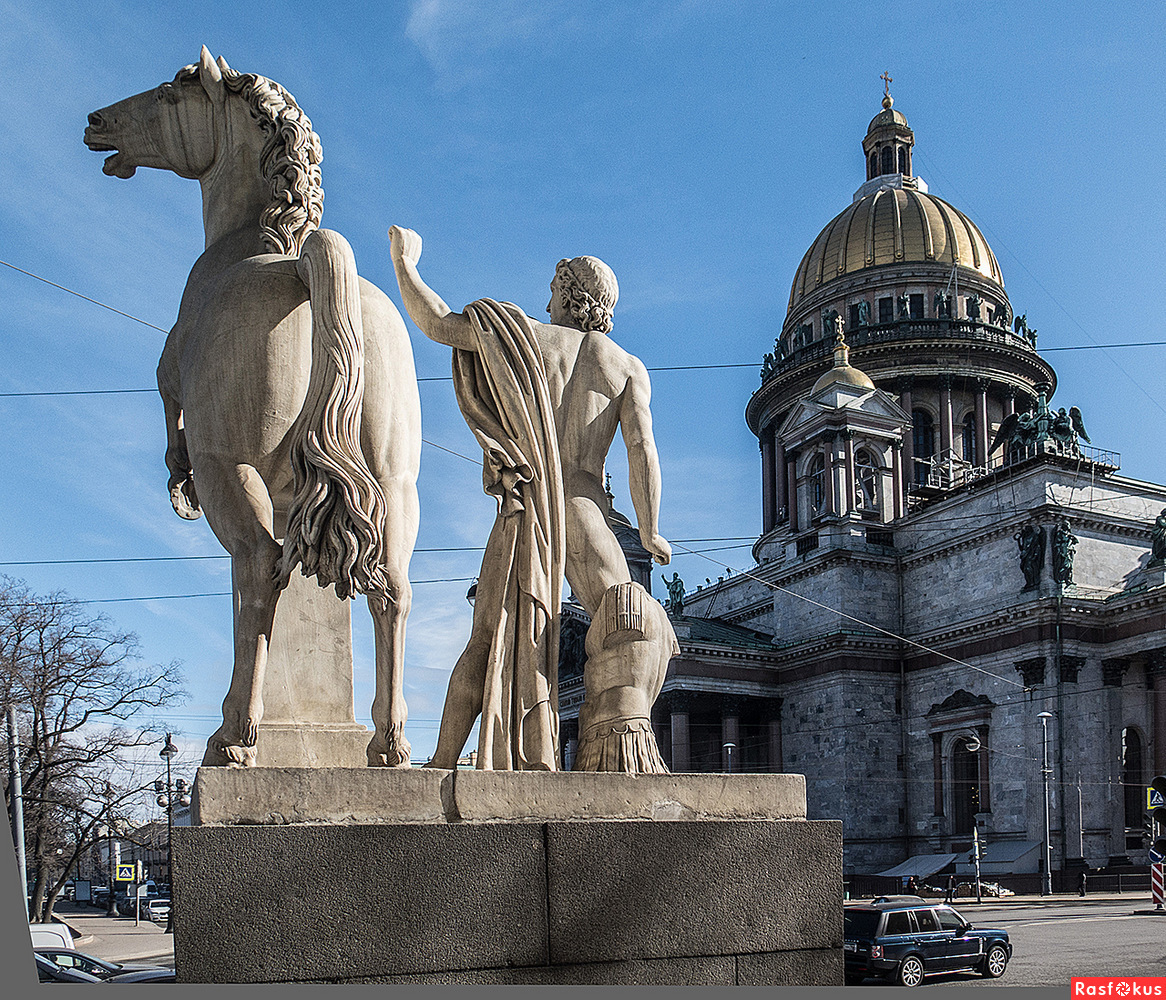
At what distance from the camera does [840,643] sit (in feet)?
198

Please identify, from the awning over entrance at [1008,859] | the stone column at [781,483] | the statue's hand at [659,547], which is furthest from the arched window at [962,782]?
the statue's hand at [659,547]

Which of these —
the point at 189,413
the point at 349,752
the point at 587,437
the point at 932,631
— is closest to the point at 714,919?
the point at 349,752

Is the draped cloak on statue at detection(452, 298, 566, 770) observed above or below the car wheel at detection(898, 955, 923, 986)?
above

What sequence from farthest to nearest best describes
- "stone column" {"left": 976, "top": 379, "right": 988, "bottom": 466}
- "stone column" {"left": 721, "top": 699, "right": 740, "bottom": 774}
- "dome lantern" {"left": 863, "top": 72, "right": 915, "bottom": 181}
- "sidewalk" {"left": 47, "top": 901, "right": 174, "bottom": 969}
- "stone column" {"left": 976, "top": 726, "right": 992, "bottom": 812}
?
"dome lantern" {"left": 863, "top": 72, "right": 915, "bottom": 181}, "stone column" {"left": 976, "top": 379, "right": 988, "bottom": 466}, "stone column" {"left": 721, "top": 699, "right": 740, "bottom": 774}, "stone column" {"left": 976, "top": 726, "right": 992, "bottom": 812}, "sidewalk" {"left": 47, "top": 901, "right": 174, "bottom": 969}

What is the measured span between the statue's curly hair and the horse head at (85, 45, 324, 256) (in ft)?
4.85

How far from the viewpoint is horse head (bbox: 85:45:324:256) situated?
20.9 feet

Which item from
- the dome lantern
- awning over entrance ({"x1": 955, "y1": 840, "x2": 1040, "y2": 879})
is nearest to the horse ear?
awning over entrance ({"x1": 955, "y1": 840, "x2": 1040, "y2": 879})

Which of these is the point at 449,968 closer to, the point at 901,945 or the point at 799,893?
the point at 799,893

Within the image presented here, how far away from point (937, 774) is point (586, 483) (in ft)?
181

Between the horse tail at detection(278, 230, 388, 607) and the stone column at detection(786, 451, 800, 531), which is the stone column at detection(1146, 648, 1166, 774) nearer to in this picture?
the stone column at detection(786, 451, 800, 531)

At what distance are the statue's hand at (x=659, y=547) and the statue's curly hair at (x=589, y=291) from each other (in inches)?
46.6

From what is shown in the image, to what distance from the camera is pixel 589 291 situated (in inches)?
286

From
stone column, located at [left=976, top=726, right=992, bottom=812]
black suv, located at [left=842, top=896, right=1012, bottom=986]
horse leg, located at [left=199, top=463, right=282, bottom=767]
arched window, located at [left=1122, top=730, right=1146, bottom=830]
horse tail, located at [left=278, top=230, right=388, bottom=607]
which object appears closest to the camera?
horse leg, located at [left=199, top=463, right=282, bottom=767]

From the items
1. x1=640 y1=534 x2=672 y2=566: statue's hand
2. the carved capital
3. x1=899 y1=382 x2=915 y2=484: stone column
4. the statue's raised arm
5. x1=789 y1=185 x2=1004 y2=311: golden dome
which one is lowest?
the carved capital
